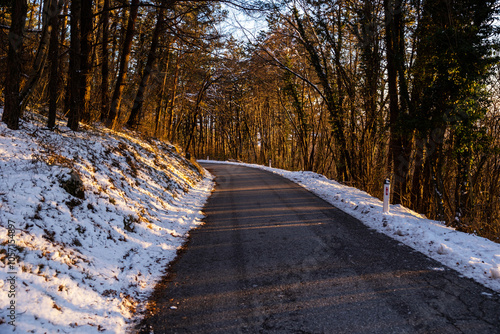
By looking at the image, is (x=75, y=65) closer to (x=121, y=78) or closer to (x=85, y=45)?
(x=85, y=45)

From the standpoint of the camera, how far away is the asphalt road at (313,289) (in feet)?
10.6

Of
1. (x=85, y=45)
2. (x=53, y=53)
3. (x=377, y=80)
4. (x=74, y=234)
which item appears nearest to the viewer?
(x=74, y=234)

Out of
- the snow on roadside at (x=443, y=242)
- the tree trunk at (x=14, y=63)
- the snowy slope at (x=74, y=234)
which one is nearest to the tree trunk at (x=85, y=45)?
the snowy slope at (x=74, y=234)

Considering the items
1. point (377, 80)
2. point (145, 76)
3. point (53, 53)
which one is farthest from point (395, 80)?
point (145, 76)

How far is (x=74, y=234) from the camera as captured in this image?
4633 millimetres

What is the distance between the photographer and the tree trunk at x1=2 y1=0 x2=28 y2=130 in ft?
21.3

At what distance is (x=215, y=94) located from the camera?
2539 cm

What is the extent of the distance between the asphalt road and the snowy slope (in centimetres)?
57

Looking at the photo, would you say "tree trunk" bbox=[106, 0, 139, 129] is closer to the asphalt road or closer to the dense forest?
the dense forest

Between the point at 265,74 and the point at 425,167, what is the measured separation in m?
14.6

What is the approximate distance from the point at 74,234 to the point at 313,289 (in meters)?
3.78

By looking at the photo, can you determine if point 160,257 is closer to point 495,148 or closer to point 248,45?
point 495,148

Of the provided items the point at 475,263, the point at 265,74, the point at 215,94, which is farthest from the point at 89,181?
the point at 215,94

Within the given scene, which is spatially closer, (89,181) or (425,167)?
(89,181)
